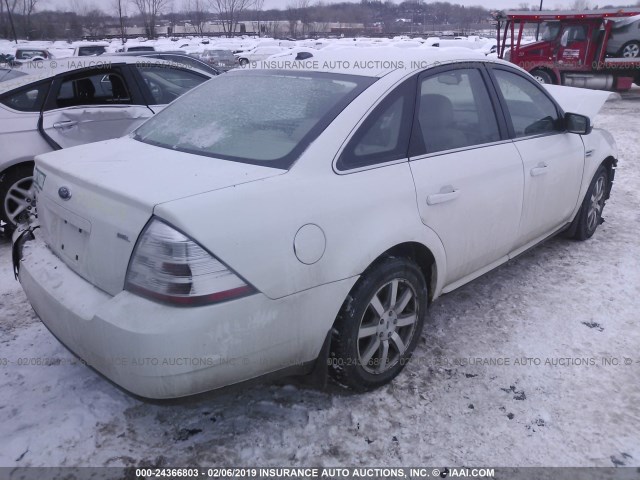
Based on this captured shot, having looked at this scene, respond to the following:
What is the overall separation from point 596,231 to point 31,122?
535 cm

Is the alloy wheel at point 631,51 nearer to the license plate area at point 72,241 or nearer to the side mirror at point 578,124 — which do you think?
the side mirror at point 578,124

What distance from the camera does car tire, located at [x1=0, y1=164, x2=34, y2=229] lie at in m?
4.50

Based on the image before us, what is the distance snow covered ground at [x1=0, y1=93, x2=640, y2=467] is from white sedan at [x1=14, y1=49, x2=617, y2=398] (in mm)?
272

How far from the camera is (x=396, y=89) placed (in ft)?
8.64

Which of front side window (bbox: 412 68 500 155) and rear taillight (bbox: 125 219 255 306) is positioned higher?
front side window (bbox: 412 68 500 155)

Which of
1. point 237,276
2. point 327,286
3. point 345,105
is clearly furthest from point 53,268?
point 345,105

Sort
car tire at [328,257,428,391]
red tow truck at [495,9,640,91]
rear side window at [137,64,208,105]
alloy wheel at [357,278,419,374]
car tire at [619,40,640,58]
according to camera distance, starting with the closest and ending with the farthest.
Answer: car tire at [328,257,428,391], alloy wheel at [357,278,419,374], rear side window at [137,64,208,105], red tow truck at [495,9,640,91], car tire at [619,40,640,58]

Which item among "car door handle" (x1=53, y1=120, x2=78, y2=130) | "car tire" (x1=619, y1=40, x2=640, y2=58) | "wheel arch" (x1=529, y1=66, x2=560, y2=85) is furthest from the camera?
"car tire" (x1=619, y1=40, x2=640, y2=58)

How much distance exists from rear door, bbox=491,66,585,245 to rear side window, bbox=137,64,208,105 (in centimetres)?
335

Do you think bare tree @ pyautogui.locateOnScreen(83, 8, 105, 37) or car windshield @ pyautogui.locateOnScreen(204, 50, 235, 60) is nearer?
car windshield @ pyautogui.locateOnScreen(204, 50, 235, 60)

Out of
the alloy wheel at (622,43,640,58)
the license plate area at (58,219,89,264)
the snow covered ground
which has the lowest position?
the snow covered ground

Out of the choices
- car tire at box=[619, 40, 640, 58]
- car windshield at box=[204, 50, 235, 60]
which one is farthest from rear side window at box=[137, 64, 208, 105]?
car windshield at box=[204, 50, 235, 60]

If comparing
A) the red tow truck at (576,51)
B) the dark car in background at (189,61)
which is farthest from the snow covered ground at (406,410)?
the red tow truck at (576,51)

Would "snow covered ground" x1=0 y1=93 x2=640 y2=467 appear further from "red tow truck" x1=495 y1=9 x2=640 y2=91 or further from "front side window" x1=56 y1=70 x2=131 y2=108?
"red tow truck" x1=495 y1=9 x2=640 y2=91
